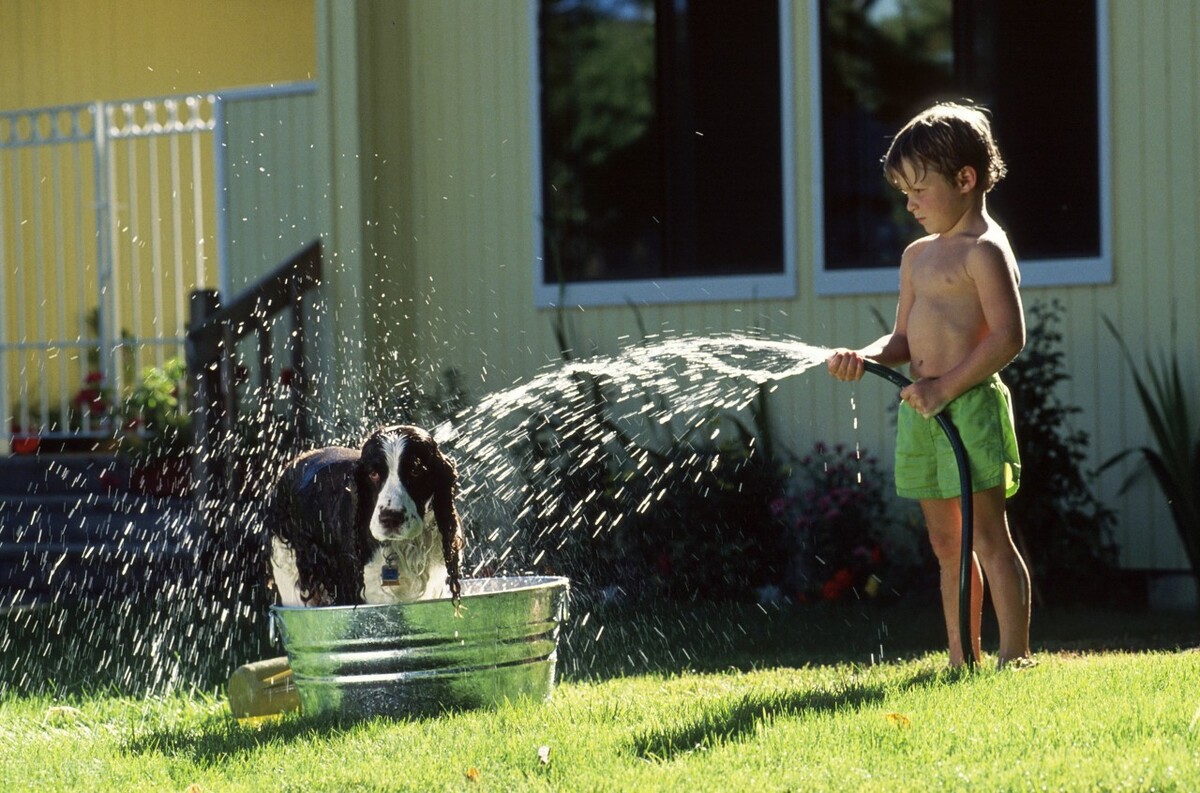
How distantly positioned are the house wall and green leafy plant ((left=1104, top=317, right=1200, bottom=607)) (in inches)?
7.8

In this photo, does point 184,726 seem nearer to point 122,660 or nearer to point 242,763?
point 242,763

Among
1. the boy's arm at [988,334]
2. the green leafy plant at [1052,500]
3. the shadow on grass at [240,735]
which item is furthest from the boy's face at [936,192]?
the green leafy plant at [1052,500]

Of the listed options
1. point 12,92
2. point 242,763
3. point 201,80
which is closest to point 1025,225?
point 242,763

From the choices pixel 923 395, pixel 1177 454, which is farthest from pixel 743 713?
pixel 1177 454

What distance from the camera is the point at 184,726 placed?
526 cm

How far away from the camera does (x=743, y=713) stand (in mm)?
4570

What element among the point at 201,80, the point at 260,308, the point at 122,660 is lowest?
the point at 122,660

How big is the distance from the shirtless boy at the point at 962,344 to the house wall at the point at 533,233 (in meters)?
3.07

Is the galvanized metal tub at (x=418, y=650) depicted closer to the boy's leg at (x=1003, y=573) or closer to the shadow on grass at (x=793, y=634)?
the shadow on grass at (x=793, y=634)

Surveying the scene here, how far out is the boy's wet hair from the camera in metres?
4.93

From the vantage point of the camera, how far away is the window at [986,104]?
8.05m

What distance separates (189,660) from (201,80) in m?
7.53

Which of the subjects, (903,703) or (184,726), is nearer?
(903,703)

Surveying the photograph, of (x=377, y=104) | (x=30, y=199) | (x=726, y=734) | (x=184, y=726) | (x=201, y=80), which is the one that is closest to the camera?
(x=726, y=734)
